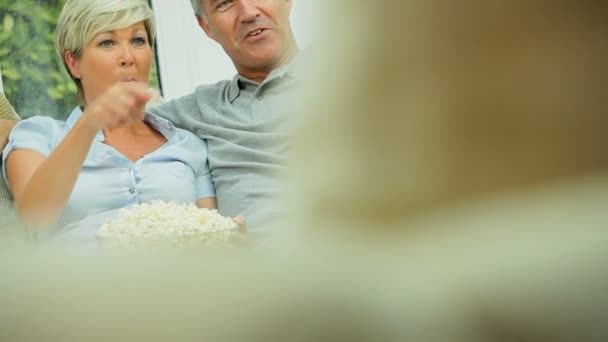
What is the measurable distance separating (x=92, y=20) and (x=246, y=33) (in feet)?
0.67

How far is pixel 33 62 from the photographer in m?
0.57

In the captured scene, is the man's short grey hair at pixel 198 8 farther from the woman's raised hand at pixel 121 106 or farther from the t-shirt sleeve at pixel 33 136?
the woman's raised hand at pixel 121 106

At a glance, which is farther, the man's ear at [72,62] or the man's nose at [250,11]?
the man's ear at [72,62]

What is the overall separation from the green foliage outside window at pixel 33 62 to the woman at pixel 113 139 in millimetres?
13

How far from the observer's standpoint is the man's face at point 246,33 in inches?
21.8

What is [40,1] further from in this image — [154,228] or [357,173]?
[357,173]

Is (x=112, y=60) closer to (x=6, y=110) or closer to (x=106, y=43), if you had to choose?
(x=106, y=43)

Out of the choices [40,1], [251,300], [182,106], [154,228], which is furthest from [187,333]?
[182,106]

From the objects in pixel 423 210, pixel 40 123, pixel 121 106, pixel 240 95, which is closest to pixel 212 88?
pixel 240 95

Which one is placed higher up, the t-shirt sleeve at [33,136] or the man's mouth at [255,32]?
the man's mouth at [255,32]

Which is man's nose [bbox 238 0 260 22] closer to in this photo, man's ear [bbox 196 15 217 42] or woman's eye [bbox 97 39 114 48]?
man's ear [bbox 196 15 217 42]

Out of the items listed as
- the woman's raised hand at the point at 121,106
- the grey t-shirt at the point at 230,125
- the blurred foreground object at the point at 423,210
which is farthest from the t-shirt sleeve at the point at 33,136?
the blurred foreground object at the point at 423,210

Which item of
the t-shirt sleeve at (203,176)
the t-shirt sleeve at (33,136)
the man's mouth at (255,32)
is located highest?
the man's mouth at (255,32)

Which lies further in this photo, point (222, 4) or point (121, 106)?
point (222, 4)
